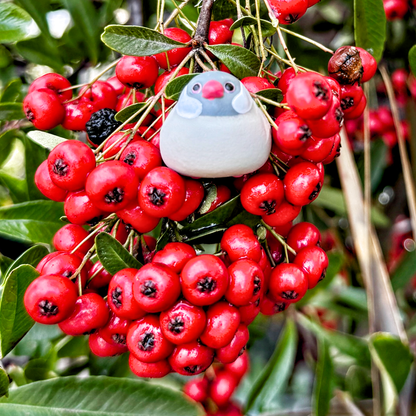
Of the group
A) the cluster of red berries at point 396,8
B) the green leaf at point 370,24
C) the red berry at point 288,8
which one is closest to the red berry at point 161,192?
the red berry at point 288,8

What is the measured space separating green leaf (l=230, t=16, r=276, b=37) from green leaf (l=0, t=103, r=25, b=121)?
A: 23.2 inches

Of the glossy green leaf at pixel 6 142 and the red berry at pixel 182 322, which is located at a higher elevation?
the red berry at pixel 182 322

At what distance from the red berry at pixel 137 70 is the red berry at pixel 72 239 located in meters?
0.26

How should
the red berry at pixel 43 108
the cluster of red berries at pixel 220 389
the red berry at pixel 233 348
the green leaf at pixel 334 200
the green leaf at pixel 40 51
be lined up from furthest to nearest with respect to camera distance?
the green leaf at pixel 334 200 < the cluster of red berries at pixel 220 389 < the green leaf at pixel 40 51 < the red berry at pixel 43 108 < the red berry at pixel 233 348

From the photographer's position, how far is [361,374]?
68.3 inches

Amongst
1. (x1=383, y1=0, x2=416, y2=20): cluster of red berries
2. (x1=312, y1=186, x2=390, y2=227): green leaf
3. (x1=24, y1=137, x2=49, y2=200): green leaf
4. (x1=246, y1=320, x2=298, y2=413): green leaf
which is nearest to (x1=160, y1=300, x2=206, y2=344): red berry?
(x1=24, y1=137, x2=49, y2=200): green leaf

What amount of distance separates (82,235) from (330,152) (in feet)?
1.37

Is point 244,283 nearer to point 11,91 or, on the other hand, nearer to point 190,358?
point 190,358

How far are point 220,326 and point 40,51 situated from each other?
950mm

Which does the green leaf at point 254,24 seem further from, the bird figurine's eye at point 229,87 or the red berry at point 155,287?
the red berry at point 155,287

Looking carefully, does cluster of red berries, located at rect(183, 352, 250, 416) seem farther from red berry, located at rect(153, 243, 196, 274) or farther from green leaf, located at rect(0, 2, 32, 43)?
green leaf, located at rect(0, 2, 32, 43)

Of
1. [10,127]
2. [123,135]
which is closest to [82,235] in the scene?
[123,135]

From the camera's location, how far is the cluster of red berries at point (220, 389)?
4.74 feet

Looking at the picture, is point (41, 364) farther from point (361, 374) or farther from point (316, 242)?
point (361, 374)
